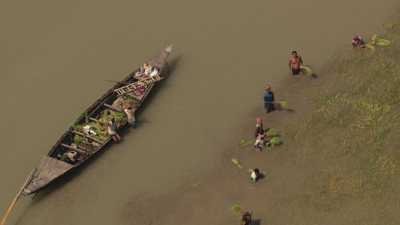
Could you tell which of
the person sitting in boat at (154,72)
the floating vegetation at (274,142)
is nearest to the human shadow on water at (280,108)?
the floating vegetation at (274,142)

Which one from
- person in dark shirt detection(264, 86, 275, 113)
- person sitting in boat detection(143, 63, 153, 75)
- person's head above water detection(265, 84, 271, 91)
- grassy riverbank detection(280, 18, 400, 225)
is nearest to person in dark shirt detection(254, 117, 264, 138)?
grassy riverbank detection(280, 18, 400, 225)

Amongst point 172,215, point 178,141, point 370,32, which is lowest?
point 172,215

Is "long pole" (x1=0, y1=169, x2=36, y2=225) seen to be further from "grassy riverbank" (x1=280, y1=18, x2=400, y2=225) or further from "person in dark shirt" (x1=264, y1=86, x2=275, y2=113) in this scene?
"grassy riverbank" (x1=280, y1=18, x2=400, y2=225)

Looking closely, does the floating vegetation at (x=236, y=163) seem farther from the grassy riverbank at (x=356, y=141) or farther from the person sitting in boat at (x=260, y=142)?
the grassy riverbank at (x=356, y=141)

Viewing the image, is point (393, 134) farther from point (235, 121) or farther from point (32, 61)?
point (32, 61)

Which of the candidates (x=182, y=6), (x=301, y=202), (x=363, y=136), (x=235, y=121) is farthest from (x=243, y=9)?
(x=301, y=202)

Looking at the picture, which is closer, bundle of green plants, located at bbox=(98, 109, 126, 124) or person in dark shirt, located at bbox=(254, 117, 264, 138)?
person in dark shirt, located at bbox=(254, 117, 264, 138)

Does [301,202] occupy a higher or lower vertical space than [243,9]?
lower
